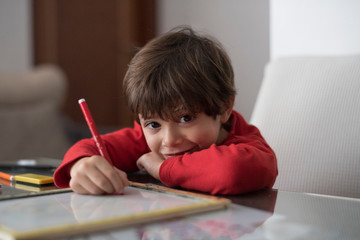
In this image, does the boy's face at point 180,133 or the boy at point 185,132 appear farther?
the boy's face at point 180,133

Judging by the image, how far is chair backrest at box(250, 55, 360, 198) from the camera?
1035mm

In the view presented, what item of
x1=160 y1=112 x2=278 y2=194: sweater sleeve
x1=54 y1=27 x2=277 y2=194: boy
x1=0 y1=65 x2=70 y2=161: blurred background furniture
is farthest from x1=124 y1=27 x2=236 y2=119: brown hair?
x1=0 y1=65 x2=70 y2=161: blurred background furniture

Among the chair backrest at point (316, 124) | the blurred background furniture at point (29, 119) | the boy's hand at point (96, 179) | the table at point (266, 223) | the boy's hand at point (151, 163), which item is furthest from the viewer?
the blurred background furniture at point (29, 119)

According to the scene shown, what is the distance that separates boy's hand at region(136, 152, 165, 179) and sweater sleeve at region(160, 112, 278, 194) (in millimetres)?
51

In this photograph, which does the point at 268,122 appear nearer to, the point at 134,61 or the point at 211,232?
the point at 134,61

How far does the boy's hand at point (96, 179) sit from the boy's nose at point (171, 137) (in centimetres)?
17

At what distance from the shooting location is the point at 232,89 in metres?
0.86

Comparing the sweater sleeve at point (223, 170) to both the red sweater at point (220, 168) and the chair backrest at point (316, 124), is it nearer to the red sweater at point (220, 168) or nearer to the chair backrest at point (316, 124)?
the red sweater at point (220, 168)

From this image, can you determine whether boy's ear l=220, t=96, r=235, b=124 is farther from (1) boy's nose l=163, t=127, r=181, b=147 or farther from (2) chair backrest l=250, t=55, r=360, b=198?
(2) chair backrest l=250, t=55, r=360, b=198

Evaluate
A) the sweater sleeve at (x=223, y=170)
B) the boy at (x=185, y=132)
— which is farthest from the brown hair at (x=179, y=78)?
the sweater sleeve at (x=223, y=170)

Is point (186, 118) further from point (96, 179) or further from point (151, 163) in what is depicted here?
point (96, 179)

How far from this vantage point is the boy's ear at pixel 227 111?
87cm

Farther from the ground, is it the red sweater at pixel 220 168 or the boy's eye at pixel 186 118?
the boy's eye at pixel 186 118

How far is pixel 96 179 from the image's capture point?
0.60m
